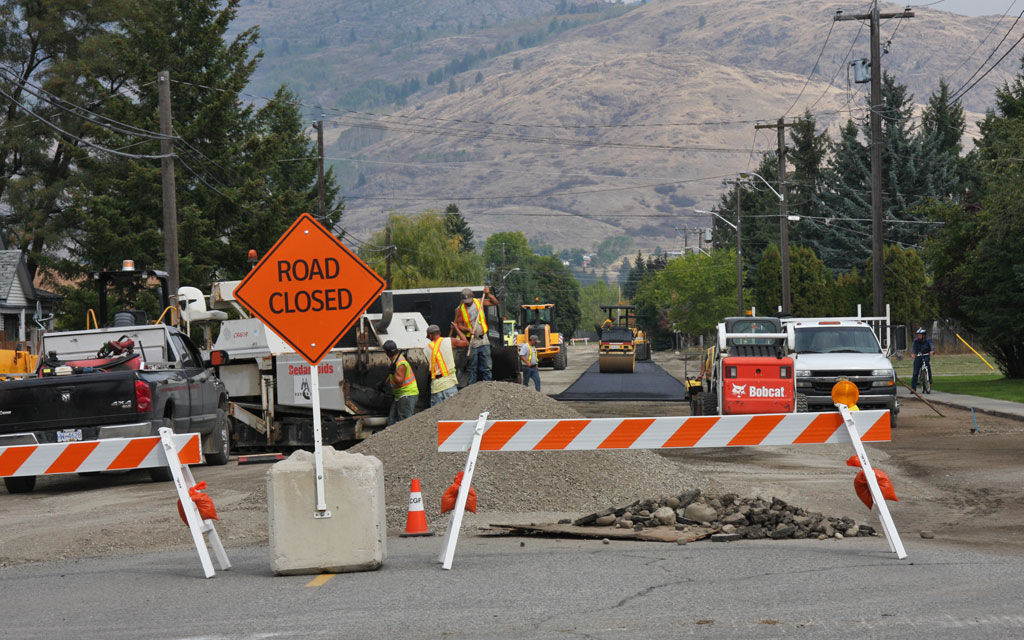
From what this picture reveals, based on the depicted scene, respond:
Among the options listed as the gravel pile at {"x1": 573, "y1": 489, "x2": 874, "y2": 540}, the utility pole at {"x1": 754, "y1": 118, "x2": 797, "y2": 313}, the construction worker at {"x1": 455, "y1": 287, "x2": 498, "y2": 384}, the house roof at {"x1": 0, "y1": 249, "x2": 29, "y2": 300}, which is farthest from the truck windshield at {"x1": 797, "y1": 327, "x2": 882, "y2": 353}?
the house roof at {"x1": 0, "y1": 249, "x2": 29, "y2": 300}

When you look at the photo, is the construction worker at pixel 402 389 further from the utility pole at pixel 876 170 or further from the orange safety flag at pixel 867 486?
the utility pole at pixel 876 170

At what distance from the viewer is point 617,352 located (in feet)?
190

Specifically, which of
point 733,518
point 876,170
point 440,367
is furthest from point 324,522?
point 876,170

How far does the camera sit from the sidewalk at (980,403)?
2480cm

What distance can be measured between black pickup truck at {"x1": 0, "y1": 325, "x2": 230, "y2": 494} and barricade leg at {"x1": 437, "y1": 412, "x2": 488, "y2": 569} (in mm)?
7947

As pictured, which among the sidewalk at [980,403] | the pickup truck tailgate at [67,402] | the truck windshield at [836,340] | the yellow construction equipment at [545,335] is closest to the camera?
the pickup truck tailgate at [67,402]

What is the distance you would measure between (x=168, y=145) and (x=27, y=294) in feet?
76.6

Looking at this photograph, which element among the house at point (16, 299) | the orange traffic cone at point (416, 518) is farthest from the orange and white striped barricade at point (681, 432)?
the house at point (16, 299)

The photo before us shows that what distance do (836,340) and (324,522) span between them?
1830cm

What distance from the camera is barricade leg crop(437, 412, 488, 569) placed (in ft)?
29.1

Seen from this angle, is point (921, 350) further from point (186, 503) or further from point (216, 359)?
point (186, 503)

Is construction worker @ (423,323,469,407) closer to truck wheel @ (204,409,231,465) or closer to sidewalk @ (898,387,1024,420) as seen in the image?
truck wheel @ (204,409,231,465)

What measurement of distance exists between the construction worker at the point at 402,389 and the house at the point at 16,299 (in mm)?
29987

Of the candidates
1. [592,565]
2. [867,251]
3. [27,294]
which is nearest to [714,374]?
[592,565]
